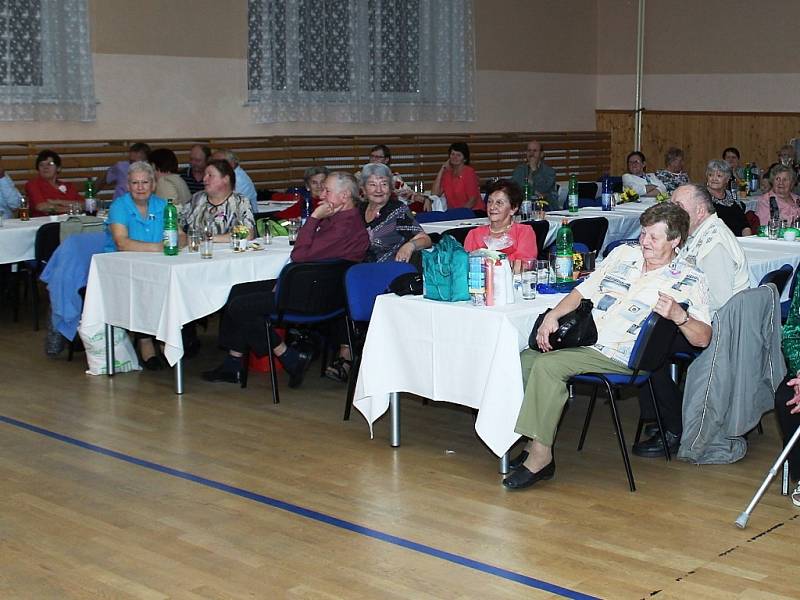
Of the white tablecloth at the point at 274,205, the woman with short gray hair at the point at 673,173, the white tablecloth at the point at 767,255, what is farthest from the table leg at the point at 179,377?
the woman with short gray hair at the point at 673,173

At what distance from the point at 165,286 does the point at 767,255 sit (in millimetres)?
3292

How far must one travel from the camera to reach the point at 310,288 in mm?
6133

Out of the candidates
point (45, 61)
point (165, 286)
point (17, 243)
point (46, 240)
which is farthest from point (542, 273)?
point (45, 61)

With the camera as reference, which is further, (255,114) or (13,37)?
(255,114)

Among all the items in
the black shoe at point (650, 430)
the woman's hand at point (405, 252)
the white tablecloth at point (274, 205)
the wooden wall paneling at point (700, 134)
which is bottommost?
the black shoe at point (650, 430)

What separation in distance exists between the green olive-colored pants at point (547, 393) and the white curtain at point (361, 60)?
8239 mm

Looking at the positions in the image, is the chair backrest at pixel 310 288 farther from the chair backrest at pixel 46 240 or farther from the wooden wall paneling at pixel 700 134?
the wooden wall paneling at pixel 700 134

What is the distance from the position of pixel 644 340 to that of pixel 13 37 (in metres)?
7.69

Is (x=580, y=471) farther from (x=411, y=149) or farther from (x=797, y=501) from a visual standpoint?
(x=411, y=149)

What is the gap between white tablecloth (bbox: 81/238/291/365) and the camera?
6.16 m

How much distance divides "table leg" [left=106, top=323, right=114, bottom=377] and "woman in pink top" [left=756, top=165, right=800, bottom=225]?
450 centimetres

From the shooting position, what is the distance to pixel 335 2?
41.8ft

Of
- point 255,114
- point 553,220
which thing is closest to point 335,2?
point 255,114

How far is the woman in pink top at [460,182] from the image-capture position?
36.3ft
